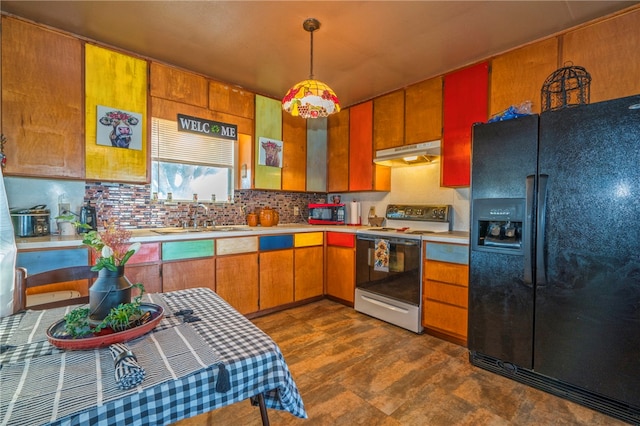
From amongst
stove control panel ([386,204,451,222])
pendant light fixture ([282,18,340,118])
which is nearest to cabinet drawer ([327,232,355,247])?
stove control panel ([386,204,451,222])

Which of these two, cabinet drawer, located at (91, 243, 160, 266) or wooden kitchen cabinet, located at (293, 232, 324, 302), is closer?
cabinet drawer, located at (91, 243, 160, 266)

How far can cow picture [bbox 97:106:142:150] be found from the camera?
2.53 meters

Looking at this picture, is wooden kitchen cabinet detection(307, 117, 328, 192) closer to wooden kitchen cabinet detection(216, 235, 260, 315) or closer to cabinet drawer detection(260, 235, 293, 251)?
cabinet drawer detection(260, 235, 293, 251)

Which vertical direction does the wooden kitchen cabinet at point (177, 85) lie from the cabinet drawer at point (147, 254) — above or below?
above

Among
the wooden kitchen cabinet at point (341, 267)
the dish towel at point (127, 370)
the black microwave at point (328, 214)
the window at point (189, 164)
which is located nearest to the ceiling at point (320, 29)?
the window at point (189, 164)

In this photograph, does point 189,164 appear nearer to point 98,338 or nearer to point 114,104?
point 114,104

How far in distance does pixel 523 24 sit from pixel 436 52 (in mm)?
659

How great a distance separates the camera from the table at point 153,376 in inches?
24.5

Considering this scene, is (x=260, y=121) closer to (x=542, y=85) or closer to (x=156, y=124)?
(x=156, y=124)

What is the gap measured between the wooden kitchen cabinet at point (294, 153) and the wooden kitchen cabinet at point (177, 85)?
1.03 m

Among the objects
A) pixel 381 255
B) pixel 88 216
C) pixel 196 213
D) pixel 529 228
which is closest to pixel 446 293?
pixel 381 255

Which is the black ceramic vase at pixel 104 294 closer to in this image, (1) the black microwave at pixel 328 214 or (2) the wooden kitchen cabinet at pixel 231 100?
(2) the wooden kitchen cabinet at pixel 231 100

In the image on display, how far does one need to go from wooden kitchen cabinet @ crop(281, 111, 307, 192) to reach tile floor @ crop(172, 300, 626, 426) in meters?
1.85

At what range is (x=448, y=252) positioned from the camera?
262 cm
